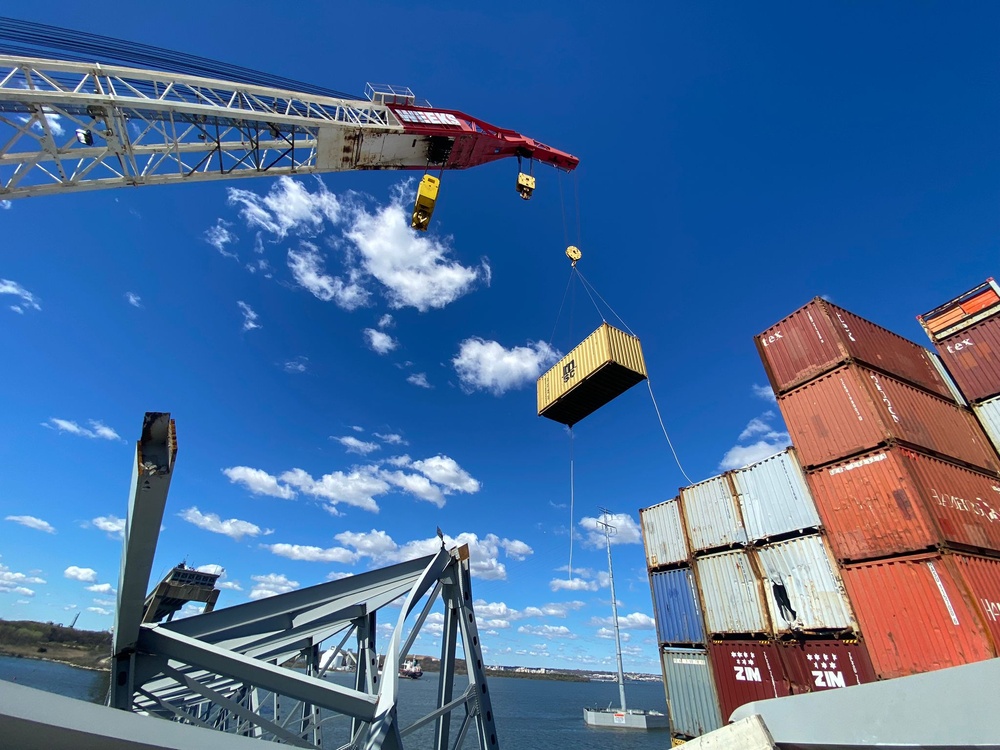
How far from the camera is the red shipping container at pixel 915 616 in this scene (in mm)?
11258

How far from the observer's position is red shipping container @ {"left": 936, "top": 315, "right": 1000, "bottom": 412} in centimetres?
1731

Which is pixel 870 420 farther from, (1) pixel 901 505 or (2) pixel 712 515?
(2) pixel 712 515

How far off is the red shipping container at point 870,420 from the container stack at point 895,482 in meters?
0.04

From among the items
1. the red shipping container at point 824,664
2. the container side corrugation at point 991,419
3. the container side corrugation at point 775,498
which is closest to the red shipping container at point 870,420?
the container side corrugation at point 991,419

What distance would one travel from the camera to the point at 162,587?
48.2m

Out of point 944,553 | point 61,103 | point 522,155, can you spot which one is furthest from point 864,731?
point 522,155

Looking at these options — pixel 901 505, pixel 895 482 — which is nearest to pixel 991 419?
pixel 895 482

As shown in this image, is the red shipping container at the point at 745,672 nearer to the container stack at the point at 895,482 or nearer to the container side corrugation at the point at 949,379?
the container stack at the point at 895,482

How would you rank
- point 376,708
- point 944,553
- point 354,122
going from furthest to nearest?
point 354,122 → point 944,553 → point 376,708

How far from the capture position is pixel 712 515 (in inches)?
742

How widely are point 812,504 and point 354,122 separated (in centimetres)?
2524

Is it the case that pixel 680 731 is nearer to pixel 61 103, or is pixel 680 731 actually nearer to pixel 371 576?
pixel 371 576

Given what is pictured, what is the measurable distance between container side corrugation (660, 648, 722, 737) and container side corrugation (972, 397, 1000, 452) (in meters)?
13.2

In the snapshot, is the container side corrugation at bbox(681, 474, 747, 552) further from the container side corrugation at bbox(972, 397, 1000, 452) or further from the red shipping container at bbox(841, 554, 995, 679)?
the container side corrugation at bbox(972, 397, 1000, 452)
